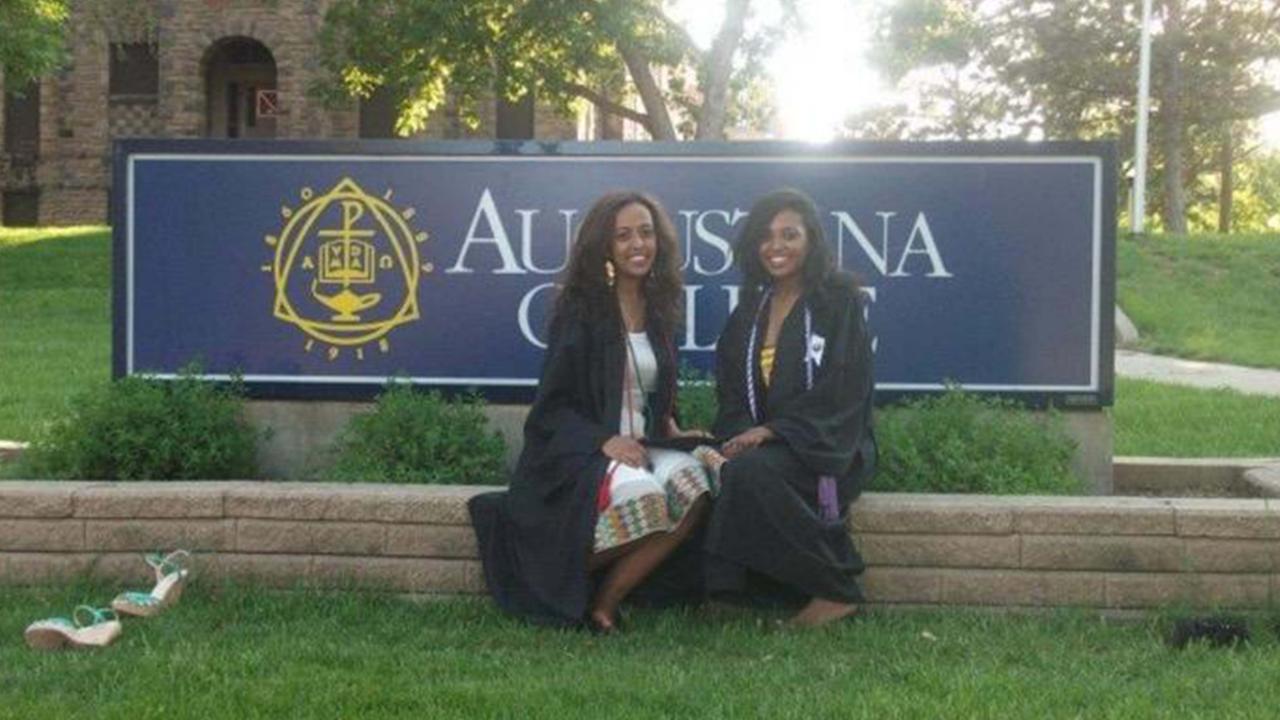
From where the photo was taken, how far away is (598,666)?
4680 mm

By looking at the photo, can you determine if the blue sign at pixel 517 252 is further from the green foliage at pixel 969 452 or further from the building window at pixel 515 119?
the building window at pixel 515 119

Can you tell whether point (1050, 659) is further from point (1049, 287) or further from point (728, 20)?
point (728, 20)

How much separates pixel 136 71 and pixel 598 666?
1226 inches

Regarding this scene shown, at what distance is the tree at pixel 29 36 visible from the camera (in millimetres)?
21797

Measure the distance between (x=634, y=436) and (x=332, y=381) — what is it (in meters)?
1.61

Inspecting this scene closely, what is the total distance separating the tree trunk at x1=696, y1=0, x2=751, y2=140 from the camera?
23.7 meters

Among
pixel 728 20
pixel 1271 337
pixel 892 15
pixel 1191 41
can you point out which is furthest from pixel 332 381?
pixel 1191 41

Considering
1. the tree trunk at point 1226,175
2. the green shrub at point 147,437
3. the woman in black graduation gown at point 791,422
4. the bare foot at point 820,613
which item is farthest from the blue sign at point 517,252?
the tree trunk at point 1226,175

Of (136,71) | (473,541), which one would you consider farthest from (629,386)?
(136,71)

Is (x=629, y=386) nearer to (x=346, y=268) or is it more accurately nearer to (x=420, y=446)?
(x=420, y=446)

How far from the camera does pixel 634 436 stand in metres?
5.44

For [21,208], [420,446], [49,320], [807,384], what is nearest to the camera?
[807,384]

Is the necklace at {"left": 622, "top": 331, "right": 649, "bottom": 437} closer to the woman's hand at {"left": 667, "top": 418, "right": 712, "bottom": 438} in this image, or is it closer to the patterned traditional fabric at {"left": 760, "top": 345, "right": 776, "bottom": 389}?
the woman's hand at {"left": 667, "top": 418, "right": 712, "bottom": 438}

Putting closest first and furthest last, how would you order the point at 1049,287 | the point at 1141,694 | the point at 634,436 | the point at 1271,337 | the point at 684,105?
1. the point at 1141,694
2. the point at 634,436
3. the point at 1049,287
4. the point at 1271,337
5. the point at 684,105
